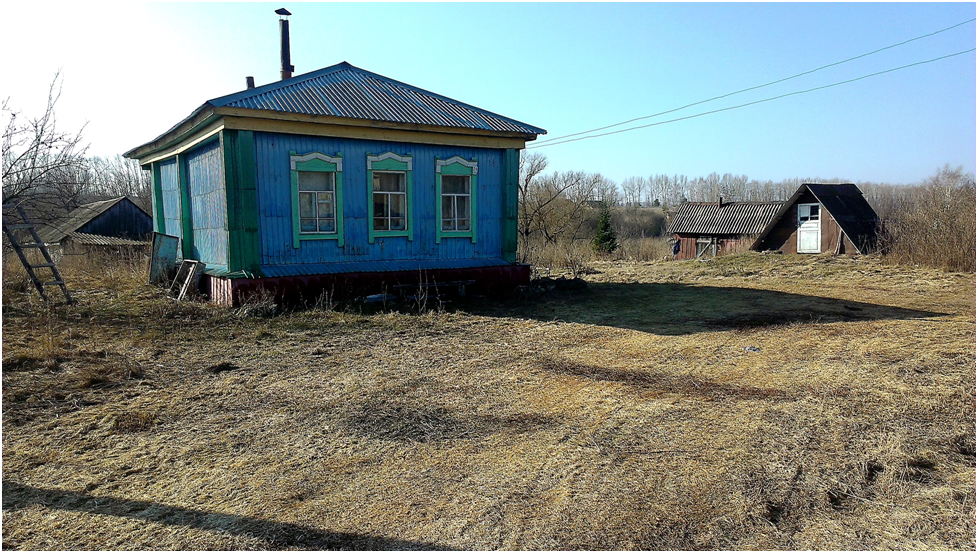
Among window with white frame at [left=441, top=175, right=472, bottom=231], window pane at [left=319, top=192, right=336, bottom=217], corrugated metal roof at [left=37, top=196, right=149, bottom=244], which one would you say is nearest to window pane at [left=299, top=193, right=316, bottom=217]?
window pane at [left=319, top=192, right=336, bottom=217]

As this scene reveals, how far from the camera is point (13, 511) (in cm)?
352

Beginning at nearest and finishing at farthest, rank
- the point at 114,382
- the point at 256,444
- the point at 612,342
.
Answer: the point at 256,444
the point at 114,382
the point at 612,342

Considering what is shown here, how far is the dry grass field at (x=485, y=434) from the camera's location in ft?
10.7

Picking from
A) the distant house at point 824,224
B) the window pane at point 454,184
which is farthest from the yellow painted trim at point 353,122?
the distant house at point 824,224

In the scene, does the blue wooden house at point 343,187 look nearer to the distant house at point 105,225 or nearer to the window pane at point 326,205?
the window pane at point 326,205

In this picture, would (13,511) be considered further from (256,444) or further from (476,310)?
(476,310)

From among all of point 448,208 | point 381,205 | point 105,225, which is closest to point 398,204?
point 381,205

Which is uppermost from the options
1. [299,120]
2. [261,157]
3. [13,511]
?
[299,120]

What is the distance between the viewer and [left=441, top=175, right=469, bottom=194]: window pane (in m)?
12.6

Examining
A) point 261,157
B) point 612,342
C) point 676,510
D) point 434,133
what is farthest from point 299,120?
point 676,510

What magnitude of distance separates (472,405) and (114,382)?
3.80m

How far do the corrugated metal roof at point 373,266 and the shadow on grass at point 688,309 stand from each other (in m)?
1.27

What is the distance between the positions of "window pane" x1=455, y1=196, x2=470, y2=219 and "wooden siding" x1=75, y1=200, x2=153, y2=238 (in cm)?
2444

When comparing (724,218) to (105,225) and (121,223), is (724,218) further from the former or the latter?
(105,225)
